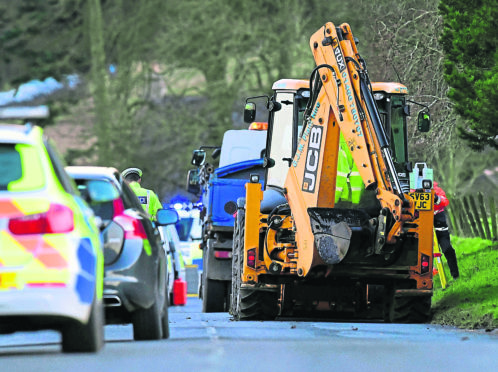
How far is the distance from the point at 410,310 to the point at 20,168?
30.0ft

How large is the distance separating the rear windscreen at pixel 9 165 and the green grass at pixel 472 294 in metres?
7.77

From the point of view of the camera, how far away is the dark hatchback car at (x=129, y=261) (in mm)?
12547

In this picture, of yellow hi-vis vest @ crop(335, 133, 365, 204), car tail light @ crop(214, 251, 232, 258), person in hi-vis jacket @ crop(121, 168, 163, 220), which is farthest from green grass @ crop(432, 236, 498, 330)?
person in hi-vis jacket @ crop(121, 168, 163, 220)

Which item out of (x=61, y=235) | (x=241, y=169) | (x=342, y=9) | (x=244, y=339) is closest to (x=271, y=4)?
(x=342, y=9)

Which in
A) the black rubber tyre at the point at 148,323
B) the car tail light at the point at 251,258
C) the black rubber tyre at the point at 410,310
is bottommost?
the black rubber tyre at the point at 410,310

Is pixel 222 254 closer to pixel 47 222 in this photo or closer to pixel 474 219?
pixel 474 219

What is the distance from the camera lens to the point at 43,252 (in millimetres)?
10586

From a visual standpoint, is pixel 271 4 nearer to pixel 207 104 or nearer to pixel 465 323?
pixel 207 104

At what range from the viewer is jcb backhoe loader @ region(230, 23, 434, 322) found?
1756cm

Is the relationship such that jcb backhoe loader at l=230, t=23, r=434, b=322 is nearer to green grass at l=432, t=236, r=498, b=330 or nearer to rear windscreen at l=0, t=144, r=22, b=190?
green grass at l=432, t=236, r=498, b=330

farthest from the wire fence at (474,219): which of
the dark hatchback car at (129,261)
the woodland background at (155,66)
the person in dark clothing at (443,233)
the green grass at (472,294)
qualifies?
the woodland background at (155,66)

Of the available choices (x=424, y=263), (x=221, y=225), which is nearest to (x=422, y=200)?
(x=424, y=263)

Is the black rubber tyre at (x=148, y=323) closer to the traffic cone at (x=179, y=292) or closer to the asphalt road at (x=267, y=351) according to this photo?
the asphalt road at (x=267, y=351)

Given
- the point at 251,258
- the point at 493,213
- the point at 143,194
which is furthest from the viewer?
the point at 493,213
